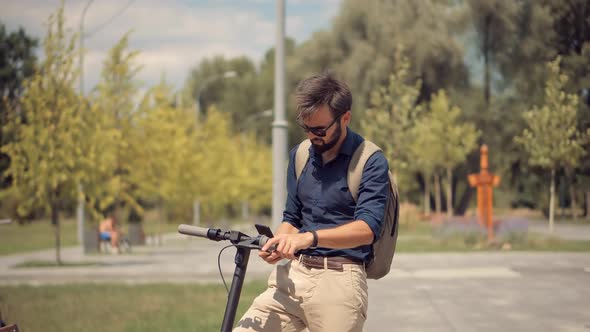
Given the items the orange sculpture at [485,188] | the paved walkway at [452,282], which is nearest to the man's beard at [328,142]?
the paved walkway at [452,282]

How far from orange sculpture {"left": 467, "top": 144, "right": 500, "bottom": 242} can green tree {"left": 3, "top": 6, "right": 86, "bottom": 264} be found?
10.5 metres

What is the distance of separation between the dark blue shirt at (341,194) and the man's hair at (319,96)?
19 centimetres

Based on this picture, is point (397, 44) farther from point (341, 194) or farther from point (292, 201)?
point (341, 194)

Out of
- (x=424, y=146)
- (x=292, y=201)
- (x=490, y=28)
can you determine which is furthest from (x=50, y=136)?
(x=424, y=146)

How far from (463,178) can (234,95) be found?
99.4 ft

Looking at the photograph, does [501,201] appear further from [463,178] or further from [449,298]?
[449,298]

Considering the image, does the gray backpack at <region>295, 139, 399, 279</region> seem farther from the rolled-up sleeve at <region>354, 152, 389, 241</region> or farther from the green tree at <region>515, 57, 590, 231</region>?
the green tree at <region>515, 57, 590, 231</region>

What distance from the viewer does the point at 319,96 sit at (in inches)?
121

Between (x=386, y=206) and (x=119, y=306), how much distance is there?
7.61 m

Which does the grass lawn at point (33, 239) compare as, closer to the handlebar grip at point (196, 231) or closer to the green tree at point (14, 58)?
the green tree at point (14, 58)

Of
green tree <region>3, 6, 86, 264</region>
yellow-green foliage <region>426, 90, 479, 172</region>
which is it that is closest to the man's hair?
green tree <region>3, 6, 86, 264</region>

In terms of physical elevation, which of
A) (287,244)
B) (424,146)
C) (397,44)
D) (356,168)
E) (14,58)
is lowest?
(287,244)

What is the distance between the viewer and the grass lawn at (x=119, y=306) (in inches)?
339

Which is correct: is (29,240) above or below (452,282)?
below
